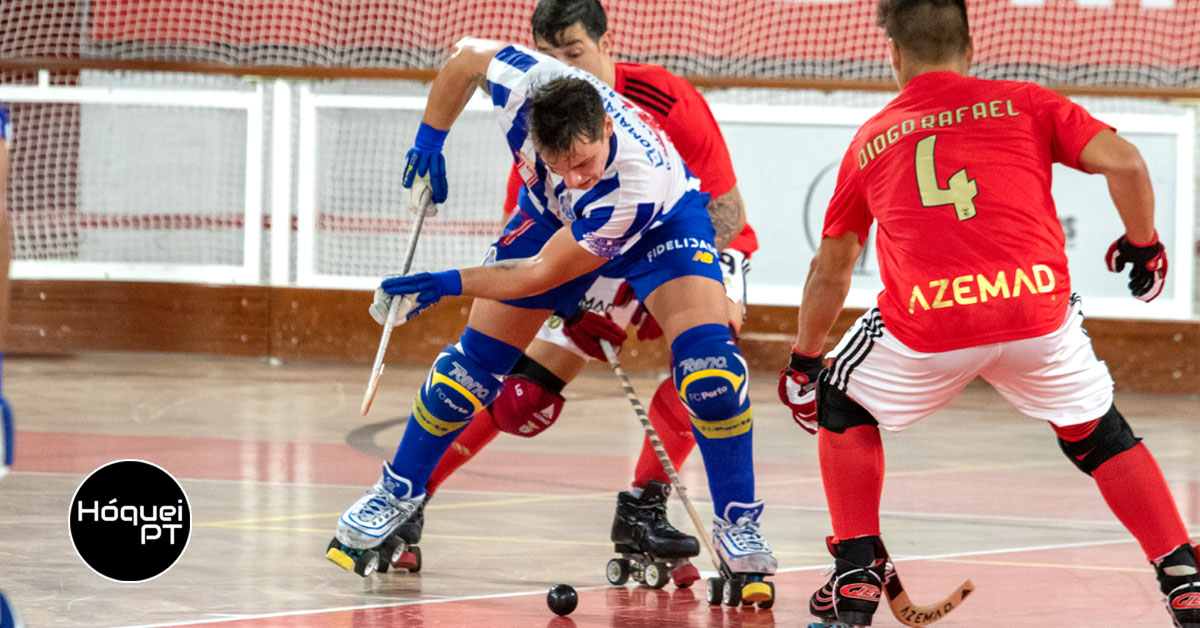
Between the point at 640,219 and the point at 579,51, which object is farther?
the point at 579,51

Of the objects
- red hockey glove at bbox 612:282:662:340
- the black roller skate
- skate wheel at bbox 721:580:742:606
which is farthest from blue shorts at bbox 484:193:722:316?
the black roller skate

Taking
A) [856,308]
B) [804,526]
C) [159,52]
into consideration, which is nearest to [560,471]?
[804,526]

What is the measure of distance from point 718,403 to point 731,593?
0.48 meters

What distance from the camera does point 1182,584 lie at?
341 cm

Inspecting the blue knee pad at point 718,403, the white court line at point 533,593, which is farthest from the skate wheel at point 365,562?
the blue knee pad at point 718,403

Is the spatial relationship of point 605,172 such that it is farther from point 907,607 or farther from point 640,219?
point 907,607

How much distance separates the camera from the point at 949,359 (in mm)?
3447

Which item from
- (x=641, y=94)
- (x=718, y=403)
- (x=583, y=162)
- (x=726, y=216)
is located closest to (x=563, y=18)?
(x=641, y=94)

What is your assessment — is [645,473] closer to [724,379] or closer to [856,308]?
[724,379]

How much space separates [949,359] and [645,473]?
1.47 m

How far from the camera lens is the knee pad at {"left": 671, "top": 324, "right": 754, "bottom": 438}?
163 inches

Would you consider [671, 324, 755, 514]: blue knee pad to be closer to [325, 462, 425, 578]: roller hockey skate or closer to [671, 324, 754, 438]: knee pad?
[671, 324, 754, 438]: knee pad

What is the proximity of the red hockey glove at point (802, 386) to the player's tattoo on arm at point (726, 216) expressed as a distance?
34.7 inches

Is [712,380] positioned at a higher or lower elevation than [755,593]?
higher
